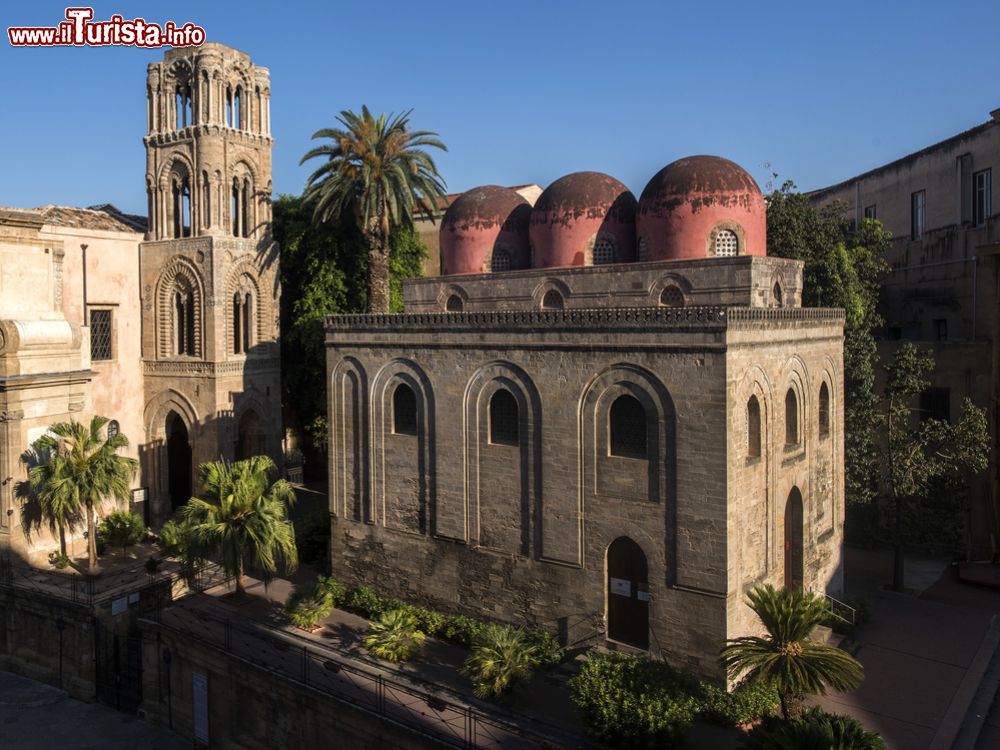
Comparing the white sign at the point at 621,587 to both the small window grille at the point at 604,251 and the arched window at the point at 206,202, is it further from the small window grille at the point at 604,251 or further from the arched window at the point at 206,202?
the arched window at the point at 206,202

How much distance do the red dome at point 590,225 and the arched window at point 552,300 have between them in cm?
76

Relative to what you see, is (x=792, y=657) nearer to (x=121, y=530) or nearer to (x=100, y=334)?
(x=121, y=530)

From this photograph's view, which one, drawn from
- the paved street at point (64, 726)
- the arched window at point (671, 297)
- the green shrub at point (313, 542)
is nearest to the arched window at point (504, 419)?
the arched window at point (671, 297)

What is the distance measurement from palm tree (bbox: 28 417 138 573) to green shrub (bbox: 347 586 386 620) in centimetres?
676

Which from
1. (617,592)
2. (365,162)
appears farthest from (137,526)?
(617,592)

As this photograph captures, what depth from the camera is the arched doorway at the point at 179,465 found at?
95.6 feet

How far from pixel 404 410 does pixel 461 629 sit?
5.51 metres

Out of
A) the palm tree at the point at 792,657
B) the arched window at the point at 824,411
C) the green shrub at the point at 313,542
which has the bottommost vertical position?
the green shrub at the point at 313,542

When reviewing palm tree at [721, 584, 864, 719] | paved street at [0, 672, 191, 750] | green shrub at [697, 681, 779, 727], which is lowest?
paved street at [0, 672, 191, 750]

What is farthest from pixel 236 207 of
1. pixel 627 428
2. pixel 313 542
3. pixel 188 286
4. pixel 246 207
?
pixel 627 428

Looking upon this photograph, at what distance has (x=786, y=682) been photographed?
1354 centimetres

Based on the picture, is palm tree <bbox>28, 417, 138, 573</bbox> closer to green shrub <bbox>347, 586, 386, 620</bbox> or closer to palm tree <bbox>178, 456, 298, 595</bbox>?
palm tree <bbox>178, 456, 298, 595</bbox>

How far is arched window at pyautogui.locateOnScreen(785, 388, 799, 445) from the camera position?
1920cm

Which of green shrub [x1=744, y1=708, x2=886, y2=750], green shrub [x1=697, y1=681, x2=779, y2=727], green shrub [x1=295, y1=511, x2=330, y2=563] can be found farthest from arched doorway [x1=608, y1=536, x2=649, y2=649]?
green shrub [x1=295, y1=511, x2=330, y2=563]
